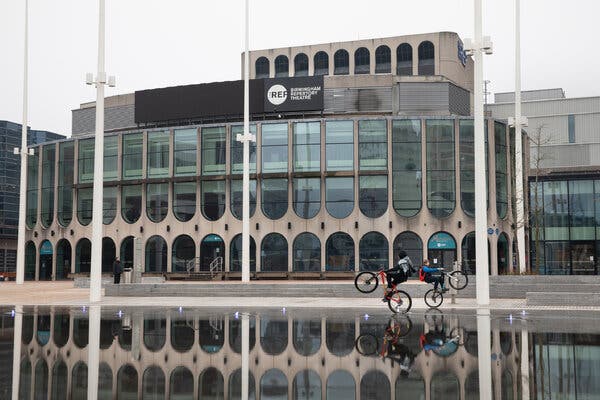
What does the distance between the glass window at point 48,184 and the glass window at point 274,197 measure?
19.5 meters

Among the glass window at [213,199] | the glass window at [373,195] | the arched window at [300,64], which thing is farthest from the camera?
the arched window at [300,64]

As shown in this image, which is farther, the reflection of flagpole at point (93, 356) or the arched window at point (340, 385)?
the reflection of flagpole at point (93, 356)

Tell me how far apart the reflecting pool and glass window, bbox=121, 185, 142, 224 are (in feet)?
125

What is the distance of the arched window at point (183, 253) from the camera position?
5500 centimetres

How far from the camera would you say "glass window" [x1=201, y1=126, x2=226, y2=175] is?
5494cm

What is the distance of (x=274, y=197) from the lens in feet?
175

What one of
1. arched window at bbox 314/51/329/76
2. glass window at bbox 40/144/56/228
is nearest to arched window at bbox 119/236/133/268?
glass window at bbox 40/144/56/228

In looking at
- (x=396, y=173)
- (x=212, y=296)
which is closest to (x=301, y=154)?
(x=396, y=173)

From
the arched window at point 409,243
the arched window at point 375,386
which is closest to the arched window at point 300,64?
the arched window at point 409,243

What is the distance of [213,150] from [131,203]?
7.90 metres

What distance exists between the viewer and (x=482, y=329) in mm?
15953

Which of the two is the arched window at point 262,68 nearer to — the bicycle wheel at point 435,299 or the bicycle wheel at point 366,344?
the bicycle wheel at point 435,299

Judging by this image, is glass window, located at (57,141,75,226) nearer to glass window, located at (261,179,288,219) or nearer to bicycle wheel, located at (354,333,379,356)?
glass window, located at (261,179,288,219)

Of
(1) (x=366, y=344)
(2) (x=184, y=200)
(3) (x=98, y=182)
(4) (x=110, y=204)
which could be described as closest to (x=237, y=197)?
(2) (x=184, y=200)
